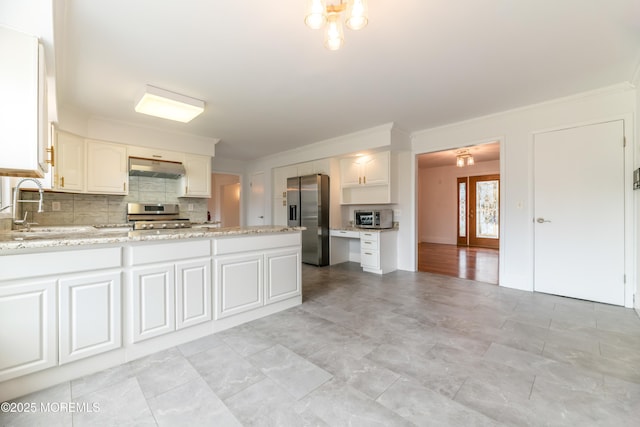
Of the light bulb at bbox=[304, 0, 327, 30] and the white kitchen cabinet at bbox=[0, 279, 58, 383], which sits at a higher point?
the light bulb at bbox=[304, 0, 327, 30]

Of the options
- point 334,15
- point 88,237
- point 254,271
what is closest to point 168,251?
point 88,237

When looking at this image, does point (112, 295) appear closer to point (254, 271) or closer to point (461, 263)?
point (254, 271)

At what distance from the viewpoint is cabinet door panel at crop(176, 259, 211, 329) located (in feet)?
7.39

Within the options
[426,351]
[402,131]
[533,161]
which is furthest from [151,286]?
[533,161]

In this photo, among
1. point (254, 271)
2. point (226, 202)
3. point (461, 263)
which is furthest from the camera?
point (226, 202)

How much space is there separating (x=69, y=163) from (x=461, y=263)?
681 cm

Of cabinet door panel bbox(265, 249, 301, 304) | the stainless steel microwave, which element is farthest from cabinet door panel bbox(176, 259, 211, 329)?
the stainless steel microwave

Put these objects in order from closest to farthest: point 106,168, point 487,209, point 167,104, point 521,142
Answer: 1. point 167,104
2. point 521,142
3. point 106,168
4. point 487,209

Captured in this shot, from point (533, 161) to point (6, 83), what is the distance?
5060 mm

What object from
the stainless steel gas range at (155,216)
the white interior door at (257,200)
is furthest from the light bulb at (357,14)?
the white interior door at (257,200)

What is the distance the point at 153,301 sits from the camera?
2.12m

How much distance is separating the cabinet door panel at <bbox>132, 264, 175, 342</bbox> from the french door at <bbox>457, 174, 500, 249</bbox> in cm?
814

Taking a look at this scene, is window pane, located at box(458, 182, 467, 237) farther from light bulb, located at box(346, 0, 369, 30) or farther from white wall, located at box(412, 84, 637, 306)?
light bulb, located at box(346, 0, 369, 30)

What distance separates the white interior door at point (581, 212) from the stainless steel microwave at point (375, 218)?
2131 millimetres
